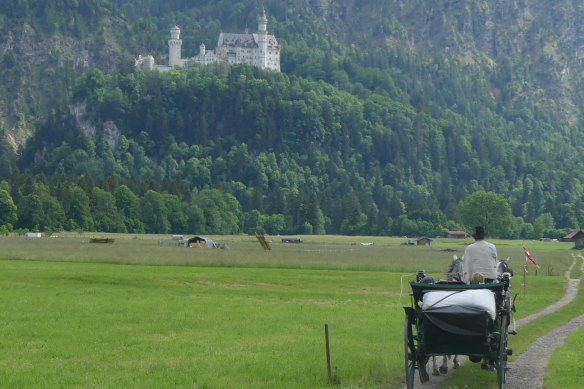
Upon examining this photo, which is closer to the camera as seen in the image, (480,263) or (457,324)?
(457,324)

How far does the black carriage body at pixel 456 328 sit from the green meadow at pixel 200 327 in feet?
7.32

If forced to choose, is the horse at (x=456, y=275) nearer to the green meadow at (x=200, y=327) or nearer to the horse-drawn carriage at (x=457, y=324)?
the green meadow at (x=200, y=327)

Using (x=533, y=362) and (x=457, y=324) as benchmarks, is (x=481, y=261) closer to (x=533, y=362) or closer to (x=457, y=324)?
(x=457, y=324)

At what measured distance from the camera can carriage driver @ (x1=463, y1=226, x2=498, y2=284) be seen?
30.5 metres

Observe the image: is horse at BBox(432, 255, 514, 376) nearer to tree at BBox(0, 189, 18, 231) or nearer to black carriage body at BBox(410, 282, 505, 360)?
black carriage body at BBox(410, 282, 505, 360)

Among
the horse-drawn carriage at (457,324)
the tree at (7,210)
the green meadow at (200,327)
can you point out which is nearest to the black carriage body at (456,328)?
the horse-drawn carriage at (457,324)

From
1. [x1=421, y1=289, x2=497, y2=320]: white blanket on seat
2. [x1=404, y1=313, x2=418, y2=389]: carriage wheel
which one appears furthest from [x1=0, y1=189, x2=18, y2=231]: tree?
[x1=421, y1=289, x2=497, y2=320]: white blanket on seat

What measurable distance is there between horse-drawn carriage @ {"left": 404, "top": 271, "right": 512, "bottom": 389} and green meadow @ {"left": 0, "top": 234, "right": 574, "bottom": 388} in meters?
2.14

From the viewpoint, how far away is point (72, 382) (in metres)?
28.7

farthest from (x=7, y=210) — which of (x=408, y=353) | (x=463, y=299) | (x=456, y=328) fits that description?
(x=463, y=299)

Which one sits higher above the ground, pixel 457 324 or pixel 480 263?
pixel 480 263

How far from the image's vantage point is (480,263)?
101ft

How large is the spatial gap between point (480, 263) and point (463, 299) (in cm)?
375

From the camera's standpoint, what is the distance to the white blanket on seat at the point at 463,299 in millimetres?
27016
